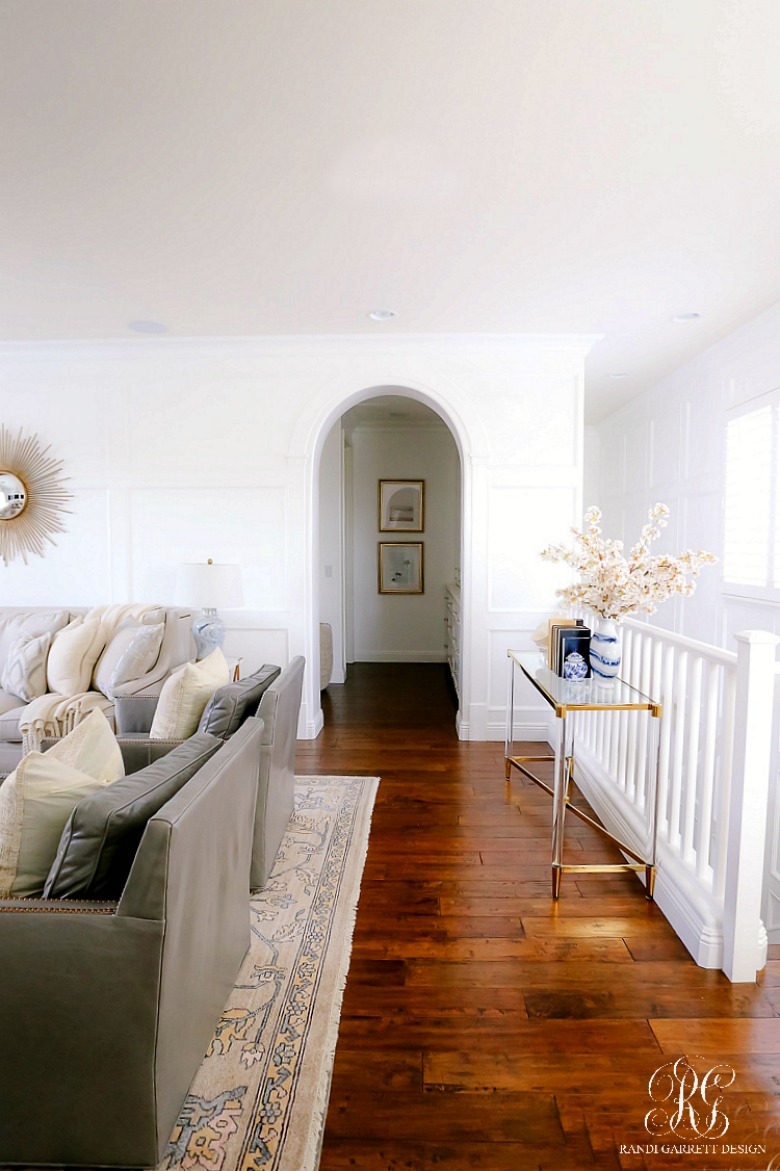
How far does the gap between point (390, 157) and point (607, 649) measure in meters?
2.12

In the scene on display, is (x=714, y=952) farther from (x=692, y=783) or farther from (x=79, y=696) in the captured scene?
(x=79, y=696)

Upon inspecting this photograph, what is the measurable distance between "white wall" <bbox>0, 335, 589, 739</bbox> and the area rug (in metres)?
1.98

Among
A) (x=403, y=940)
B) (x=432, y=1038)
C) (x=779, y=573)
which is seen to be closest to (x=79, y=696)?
(x=403, y=940)

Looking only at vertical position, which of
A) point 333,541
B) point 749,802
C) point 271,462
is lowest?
point 749,802

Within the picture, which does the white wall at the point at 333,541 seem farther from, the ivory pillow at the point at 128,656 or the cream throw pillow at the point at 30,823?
the cream throw pillow at the point at 30,823

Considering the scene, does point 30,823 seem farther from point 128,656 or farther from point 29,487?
point 29,487

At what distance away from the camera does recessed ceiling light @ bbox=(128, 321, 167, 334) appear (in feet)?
13.5

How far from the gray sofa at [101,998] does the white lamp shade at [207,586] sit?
256cm

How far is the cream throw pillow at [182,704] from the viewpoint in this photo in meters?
2.48

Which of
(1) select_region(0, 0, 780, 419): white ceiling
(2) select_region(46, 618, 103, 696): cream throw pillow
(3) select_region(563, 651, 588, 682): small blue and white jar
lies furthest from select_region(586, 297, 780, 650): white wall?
(2) select_region(46, 618, 103, 696): cream throw pillow

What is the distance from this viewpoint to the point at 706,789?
91.4 inches

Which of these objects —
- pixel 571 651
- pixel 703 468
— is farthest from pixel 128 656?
pixel 703 468

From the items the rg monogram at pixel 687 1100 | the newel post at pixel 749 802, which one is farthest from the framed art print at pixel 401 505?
the rg monogram at pixel 687 1100

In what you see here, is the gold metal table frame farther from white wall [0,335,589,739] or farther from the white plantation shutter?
the white plantation shutter
